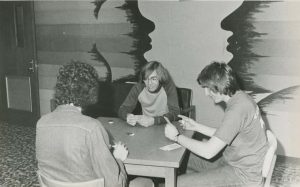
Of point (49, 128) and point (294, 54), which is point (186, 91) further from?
point (49, 128)

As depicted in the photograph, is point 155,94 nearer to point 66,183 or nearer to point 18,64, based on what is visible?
point 66,183

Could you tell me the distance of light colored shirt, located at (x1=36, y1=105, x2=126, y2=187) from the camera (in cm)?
168

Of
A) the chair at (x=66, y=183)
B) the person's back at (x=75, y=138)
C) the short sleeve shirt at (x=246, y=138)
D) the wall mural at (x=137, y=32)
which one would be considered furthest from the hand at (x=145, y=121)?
the wall mural at (x=137, y=32)

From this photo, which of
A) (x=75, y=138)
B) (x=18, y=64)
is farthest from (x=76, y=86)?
(x=18, y=64)

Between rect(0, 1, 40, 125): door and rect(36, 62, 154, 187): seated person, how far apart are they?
12.2 ft

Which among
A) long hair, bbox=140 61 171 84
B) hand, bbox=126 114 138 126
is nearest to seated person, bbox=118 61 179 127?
long hair, bbox=140 61 171 84

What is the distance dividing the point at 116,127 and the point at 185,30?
6.53ft

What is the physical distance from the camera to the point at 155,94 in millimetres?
3330

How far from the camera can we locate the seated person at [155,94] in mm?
3186

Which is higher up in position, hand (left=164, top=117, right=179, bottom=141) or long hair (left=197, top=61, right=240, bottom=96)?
long hair (left=197, top=61, right=240, bottom=96)

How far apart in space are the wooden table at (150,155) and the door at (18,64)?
3.19 meters

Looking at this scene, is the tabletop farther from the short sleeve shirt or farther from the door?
the door

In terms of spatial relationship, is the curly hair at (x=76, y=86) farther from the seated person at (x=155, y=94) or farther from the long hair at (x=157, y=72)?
the long hair at (x=157, y=72)

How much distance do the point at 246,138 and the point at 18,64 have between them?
13.8 ft
